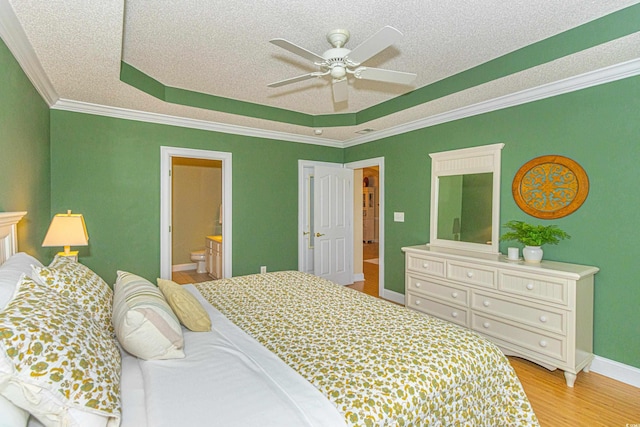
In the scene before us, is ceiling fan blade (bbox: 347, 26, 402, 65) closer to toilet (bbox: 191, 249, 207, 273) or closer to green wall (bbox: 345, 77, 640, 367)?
green wall (bbox: 345, 77, 640, 367)

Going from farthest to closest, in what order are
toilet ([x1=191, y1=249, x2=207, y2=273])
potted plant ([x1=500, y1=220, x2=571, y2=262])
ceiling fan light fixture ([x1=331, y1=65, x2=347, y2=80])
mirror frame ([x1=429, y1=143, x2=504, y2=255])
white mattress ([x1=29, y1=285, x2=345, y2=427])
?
1. toilet ([x1=191, y1=249, x2=207, y2=273])
2. mirror frame ([x1=429, y1=143, x2=504, y2=255])
3. potted plant ([x1=500, y1=220, x2=571, y2=262])
4. ceiling fan light fixture ([x1=331, y1=65, x2=347, y2=80])
5. white mattress ([x1=29, y1=285, x2=345, y2=427])

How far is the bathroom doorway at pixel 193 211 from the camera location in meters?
6.41

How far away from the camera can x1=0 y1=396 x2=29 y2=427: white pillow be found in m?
0.87

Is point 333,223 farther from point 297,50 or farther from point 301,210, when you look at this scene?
point 297,50

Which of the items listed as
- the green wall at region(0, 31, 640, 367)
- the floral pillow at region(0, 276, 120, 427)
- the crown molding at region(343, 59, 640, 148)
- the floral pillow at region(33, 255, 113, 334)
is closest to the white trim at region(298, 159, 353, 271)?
the green wall at region(0, 31, 640, 367)

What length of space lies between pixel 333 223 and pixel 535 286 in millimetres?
3013

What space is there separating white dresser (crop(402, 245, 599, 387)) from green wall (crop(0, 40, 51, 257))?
11.5 ft

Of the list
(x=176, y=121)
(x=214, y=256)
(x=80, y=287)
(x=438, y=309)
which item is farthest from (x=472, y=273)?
(x=214, y=256)

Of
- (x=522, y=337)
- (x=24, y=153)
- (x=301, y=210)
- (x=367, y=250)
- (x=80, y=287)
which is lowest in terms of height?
(x=367, y=250)

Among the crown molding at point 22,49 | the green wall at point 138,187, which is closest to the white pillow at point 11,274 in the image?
the crown molding at point 22,49

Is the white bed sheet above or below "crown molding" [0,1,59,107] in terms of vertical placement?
below

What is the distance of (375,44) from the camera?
1.93 metres

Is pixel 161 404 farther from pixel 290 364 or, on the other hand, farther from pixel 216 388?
pixel 290 364

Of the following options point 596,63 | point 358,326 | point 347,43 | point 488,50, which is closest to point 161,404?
point 358,326
